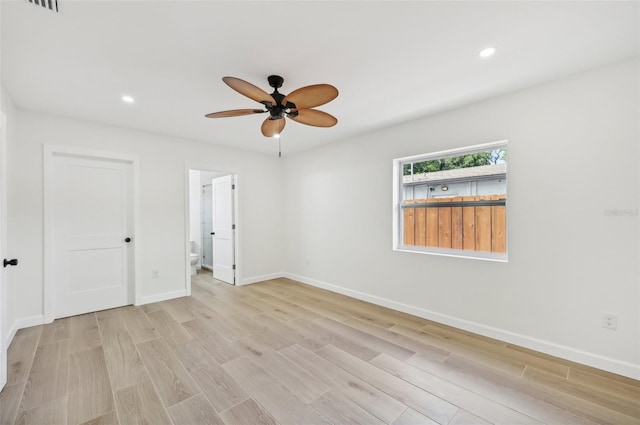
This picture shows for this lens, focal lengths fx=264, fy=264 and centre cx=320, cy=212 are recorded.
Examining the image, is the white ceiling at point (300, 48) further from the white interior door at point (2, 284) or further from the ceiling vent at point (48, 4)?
the white interior door at point (2, 284)

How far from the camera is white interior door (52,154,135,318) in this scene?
10.8 ft

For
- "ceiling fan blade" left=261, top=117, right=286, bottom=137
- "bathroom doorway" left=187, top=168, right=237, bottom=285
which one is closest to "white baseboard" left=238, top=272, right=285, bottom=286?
"bathroom doorway" left=187, top=168, right=237, bottom=285

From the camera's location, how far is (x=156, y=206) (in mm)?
3922

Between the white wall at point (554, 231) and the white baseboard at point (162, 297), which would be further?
the white baseboard at point (162, 297)

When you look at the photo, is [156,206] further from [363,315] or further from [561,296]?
[561,296]

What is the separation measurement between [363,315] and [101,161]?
406 cm

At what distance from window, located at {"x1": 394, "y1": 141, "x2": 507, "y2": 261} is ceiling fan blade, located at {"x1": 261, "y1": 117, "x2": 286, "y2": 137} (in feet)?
5.91

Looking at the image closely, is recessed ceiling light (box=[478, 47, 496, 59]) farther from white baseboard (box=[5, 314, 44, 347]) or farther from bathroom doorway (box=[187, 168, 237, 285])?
white baseboard (box=[5, 314, 44, 347])

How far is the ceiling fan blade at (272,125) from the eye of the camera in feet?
8.01

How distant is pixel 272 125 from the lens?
251 cm

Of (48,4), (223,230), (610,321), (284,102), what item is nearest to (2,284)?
(48,4)

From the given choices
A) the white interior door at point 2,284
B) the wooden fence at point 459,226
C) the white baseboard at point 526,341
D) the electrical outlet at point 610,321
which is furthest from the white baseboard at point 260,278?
the electrical outlet at point 610,321

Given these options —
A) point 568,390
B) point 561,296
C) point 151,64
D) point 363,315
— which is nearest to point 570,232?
point 561,296

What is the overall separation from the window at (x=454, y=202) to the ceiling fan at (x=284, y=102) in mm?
1645
